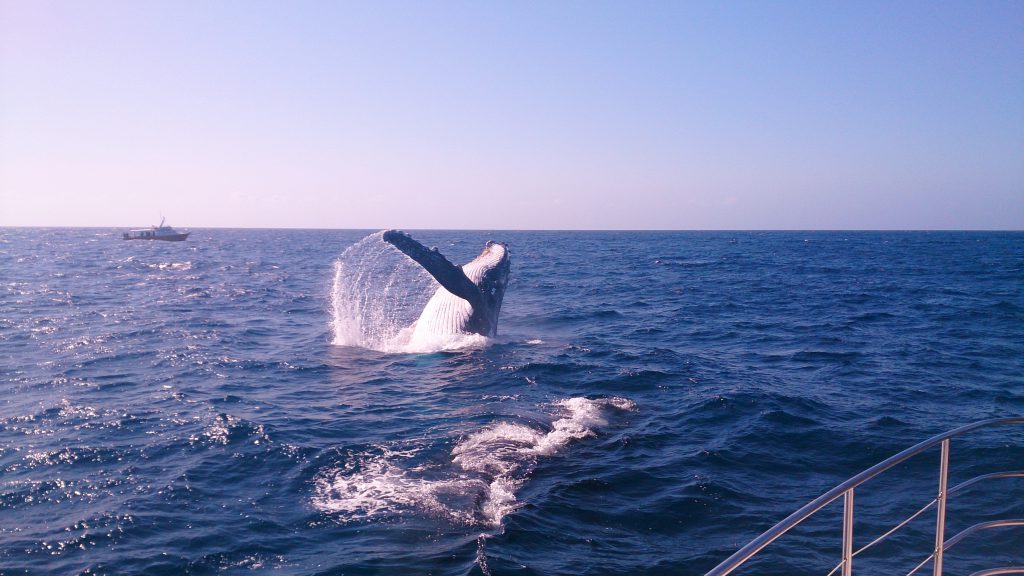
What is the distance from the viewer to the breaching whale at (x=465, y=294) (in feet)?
46.2

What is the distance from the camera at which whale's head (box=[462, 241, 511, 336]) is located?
1555 cm

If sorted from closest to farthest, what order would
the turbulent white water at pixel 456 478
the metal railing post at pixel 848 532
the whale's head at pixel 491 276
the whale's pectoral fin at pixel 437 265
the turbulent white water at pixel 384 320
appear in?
the metal railing post at pixel 848 532 < the turbulent white water at pixel 456 478 < the whale's pectoral fin at pixel 437 265 < the whale's head at pixel 491 276 < the turbulent white water at pixel 384 320

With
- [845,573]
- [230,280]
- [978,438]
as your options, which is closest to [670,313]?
[978,438]

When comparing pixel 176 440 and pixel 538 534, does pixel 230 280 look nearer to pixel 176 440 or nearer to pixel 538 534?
pixel 176 440

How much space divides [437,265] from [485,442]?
541 cm

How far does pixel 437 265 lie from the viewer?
548 inches

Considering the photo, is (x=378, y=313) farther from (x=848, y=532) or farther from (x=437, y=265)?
(x=848, y=532)

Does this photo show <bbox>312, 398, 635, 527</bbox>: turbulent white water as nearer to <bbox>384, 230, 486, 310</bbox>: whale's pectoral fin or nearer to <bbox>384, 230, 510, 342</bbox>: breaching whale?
<bbox>384, 230, 486, 310</bbox>: whale's pectoral fin

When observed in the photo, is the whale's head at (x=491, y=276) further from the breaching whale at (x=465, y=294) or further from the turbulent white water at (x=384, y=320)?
the turbulent white water at (x=384, y=320)

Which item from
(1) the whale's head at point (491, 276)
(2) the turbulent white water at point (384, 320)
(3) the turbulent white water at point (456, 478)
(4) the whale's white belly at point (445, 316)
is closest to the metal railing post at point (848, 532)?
(3) the turbulent white water at point (456, 478)

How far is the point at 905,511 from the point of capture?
7.62 m

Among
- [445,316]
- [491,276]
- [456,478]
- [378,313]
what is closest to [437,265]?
[491,276]

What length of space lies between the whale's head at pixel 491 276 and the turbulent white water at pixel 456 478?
584 centimetres

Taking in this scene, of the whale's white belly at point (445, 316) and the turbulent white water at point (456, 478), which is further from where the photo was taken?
the whale's white belly at point (445, 316)
